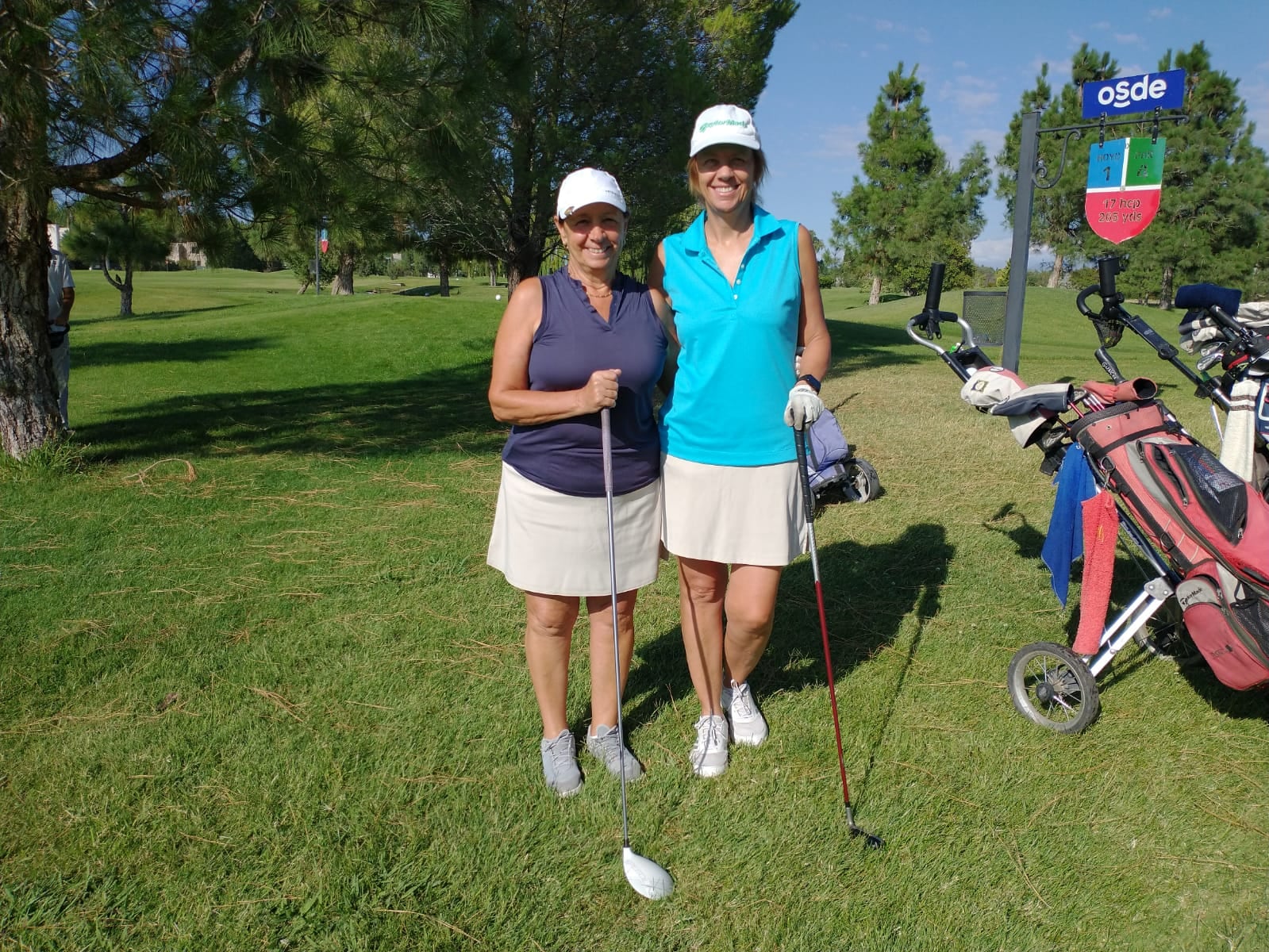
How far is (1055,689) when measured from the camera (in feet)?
10.8

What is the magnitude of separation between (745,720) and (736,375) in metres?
1.27

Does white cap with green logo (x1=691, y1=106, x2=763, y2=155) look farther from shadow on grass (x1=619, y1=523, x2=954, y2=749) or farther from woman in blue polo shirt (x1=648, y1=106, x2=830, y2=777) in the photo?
shadow on grass (x1=619, y1=523, x2=954, y2=749)

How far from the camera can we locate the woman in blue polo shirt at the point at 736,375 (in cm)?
272

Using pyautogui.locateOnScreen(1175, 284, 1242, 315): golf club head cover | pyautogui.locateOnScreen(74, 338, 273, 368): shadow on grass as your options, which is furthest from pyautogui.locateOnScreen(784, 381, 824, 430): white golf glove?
pyautogui.locateOnScreen(74, 338, 273, 368): shadow on grass

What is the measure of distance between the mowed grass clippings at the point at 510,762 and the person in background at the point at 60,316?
5.05 feet

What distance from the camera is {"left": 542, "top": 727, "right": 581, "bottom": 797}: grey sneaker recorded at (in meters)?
2.88

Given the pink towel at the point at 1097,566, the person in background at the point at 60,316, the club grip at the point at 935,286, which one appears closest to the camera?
the pink towel at the point at 1097,566

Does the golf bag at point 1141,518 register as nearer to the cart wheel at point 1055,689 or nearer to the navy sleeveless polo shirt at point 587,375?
the cart wheel at point 1055,689

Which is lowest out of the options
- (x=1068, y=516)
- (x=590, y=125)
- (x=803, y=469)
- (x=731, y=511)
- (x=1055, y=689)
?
(x=1055, y=689)

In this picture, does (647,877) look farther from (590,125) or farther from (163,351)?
(163,351)

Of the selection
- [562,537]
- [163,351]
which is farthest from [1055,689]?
[163,351]

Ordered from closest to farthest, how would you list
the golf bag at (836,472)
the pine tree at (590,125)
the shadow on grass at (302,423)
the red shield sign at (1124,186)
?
the golf bag at (836,472) → the shadow on grass at (302,423) → the red shield sign at (1124,186) → the pine tree at (590,125)

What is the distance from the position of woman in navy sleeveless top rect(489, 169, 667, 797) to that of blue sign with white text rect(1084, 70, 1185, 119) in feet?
27.0

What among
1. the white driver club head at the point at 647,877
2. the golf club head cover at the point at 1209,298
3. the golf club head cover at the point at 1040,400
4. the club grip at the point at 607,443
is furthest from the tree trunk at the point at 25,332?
the golf club head cover at the point at 1209,298
